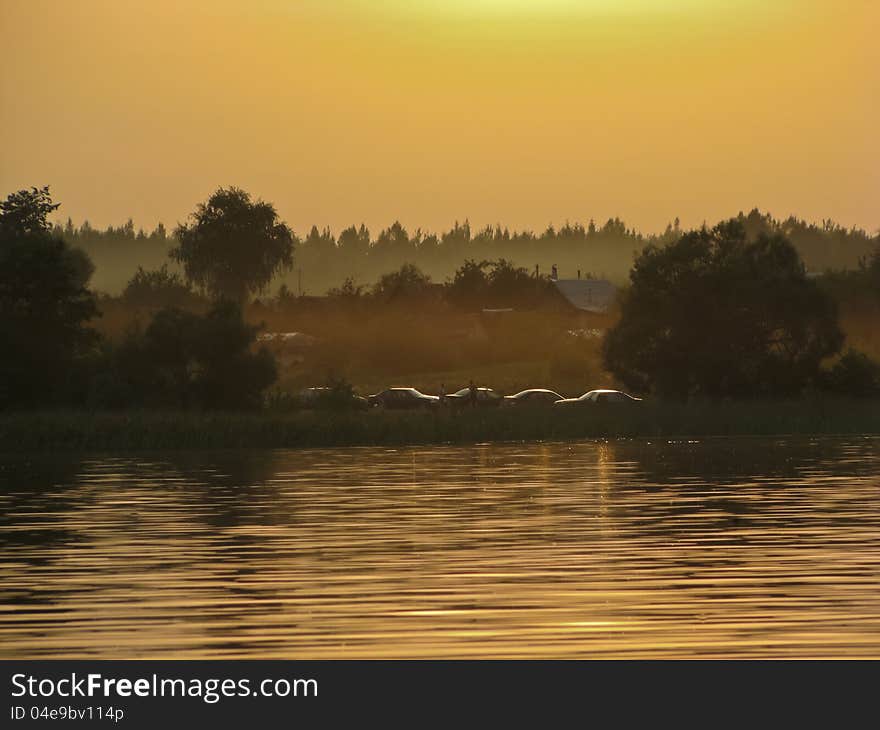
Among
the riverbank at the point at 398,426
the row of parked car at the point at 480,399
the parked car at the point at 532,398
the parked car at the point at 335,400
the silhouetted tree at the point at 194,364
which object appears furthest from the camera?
the parked car at the point at 532,398

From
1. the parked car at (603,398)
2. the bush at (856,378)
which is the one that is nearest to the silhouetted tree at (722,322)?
the bush at (856,378)

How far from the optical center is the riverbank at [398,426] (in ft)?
255

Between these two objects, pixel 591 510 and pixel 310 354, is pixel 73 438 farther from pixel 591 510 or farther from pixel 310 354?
pixel 310 354

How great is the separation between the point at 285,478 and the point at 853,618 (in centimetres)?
3412

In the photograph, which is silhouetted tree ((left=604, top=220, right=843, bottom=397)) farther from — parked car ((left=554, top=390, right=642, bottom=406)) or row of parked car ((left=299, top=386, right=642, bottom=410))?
row of parked car ((left=299, top=386, right=642, bottom=410))

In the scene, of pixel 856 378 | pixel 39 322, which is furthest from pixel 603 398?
pixel 39 322

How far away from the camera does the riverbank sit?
7775 cm

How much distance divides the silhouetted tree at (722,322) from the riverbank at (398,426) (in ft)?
34.1

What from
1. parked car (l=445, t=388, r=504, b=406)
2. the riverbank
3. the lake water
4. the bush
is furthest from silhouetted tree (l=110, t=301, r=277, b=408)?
the lake water

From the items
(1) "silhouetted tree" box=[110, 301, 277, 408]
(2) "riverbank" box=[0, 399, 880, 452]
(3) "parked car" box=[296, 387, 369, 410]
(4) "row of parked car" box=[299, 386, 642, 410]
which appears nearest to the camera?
(2) "riverbank" box=[0, 399, 880, 452]

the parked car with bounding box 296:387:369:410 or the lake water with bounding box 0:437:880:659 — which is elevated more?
the parked car with bounding box 296:387:369:410

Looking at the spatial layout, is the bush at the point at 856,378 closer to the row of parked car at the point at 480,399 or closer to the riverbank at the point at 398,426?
the riverbank at the point at 398,426

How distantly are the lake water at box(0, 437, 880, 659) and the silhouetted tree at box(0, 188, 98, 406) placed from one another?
114ft
